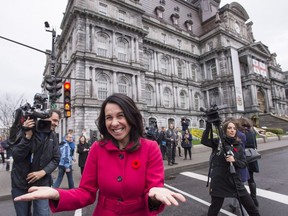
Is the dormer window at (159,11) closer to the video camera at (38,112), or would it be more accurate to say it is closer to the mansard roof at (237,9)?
the mansard roof at (237,9)

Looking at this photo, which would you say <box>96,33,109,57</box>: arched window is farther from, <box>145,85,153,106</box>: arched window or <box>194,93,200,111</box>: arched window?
<box>194,93,200,111</box>: arched window

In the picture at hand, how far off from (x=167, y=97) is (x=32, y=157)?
3019 centimetres

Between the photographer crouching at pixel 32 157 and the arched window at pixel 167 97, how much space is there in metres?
29.1

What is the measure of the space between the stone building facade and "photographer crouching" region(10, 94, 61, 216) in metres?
17.9

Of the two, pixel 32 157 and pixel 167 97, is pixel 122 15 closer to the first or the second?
pixel 167 97

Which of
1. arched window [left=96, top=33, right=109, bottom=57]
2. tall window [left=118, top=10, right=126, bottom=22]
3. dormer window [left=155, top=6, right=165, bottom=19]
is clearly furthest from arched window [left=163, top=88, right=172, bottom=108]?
dormer window [left=155, top=6, right=165, bottom=19]

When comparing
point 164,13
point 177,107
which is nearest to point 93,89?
point 177,107

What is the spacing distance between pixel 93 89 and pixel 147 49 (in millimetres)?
13554

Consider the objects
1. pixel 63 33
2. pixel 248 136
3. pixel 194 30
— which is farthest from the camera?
pixel 194 30

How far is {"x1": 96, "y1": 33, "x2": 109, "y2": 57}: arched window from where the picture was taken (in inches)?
939

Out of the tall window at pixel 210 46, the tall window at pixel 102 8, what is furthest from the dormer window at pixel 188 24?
the tall window at pixel 102 8

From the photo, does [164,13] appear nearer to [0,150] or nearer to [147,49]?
[147,49]

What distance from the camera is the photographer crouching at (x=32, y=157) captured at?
2.65 m

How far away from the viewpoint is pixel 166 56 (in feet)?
109
